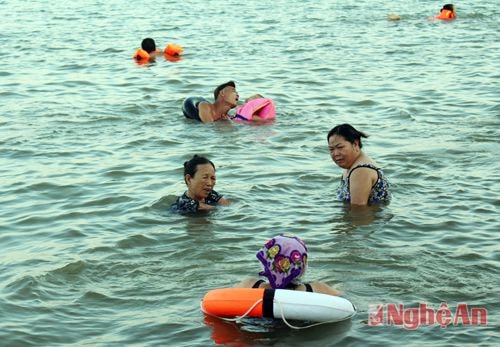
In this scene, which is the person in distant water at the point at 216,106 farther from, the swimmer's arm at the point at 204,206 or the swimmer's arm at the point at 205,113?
the swimmer's arm at the point at 204,206

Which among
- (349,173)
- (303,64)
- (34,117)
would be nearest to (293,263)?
(349,173)

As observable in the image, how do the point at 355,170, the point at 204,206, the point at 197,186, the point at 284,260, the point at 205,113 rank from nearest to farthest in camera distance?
the point at 284,260, the point at 355,170, the point at 197,186, the point at 204,206, the point at 205,113

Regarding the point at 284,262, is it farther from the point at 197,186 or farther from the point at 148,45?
the point at 148,45

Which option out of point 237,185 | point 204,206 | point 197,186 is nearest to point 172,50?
point 237,185

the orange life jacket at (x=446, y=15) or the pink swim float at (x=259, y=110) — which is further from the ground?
the orange life jacket at (x=446, y=15)

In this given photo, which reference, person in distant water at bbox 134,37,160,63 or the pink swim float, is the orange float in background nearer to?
person in distant water at bbox 134,37,160,63

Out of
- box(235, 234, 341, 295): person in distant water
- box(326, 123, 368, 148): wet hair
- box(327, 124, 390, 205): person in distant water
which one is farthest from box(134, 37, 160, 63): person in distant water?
box(235, 234, 341, 295): person in distant water

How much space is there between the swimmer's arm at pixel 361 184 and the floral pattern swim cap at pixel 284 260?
2.78m

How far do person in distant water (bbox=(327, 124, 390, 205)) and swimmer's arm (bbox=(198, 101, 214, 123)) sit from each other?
4258 mm

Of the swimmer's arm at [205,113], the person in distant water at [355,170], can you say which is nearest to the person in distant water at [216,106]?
the swimmer's arm at [205,113]

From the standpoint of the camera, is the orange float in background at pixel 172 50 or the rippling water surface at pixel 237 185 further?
the orange float in background at pixel 172 50

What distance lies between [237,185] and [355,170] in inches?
70.3

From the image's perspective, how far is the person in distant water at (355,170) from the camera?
9.52 metres

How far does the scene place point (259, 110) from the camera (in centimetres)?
1416
